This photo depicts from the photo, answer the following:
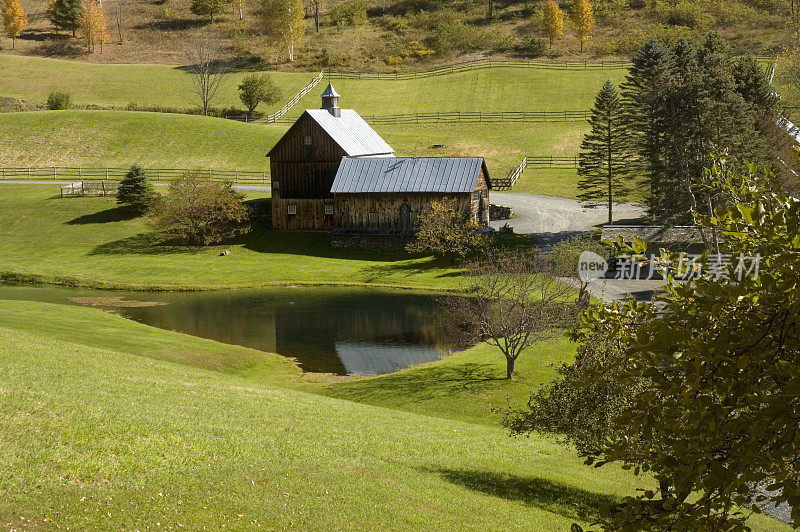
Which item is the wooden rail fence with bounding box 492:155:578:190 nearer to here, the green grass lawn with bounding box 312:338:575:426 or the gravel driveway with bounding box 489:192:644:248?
the gravel driveway with bounding box 489:192:644:248

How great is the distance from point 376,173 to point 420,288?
16026 mm

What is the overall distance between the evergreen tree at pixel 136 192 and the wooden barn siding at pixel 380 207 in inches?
670

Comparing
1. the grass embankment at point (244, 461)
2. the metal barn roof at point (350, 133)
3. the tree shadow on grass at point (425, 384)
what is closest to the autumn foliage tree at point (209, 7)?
the metal barn roof at point (350, 133)

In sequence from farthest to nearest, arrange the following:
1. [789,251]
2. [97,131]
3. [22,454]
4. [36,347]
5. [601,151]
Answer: [97,131] < [601,151] < [36,347] < [22,454] < [789,251]

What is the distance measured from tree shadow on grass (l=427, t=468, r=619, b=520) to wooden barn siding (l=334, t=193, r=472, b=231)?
4264cm

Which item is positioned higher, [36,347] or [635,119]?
[635,119]

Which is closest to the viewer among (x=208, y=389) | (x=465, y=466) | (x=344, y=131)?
(x=465, y=466)

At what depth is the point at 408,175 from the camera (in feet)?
209

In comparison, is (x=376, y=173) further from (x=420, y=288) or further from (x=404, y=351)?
(x=404, y=351)

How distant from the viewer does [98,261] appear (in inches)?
2356

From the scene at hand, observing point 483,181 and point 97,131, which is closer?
point 483,181

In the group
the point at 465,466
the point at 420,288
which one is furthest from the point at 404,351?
the point at 465,466

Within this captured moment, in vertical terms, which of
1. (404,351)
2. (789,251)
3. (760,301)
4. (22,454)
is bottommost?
(404,351)

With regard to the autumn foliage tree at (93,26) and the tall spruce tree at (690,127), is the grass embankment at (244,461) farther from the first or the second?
the autumn foliage tree at (93,26)
